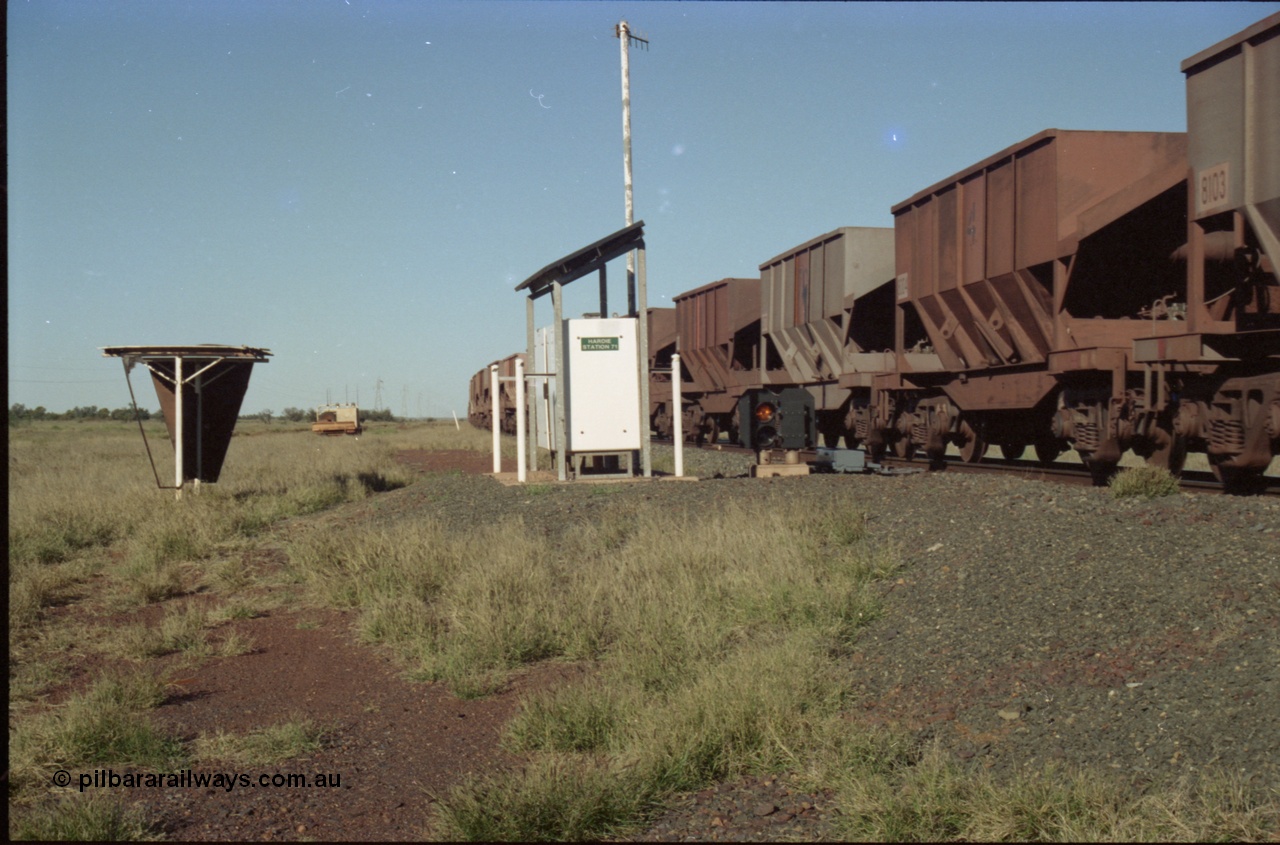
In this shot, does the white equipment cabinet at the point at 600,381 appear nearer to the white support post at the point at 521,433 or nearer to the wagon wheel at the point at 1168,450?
the white support post at the point at 521,433

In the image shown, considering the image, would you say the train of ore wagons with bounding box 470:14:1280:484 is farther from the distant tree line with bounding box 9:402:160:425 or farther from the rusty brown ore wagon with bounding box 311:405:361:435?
the distant tree line with bounding box 9:402:160:425

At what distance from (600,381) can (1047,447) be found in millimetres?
6204

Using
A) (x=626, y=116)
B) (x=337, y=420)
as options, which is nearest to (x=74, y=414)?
(x=337, y=420)

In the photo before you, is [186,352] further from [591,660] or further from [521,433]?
[591,660]

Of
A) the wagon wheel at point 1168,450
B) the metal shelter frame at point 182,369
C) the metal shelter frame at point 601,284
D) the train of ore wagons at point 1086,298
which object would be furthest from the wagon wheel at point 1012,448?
the metal shelter frame at point 182,369

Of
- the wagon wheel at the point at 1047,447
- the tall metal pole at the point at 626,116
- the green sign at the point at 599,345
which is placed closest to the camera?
the green sign at the point at 599,345

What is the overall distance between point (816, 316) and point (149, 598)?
13.7 meters

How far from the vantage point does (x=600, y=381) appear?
14109 millimetres

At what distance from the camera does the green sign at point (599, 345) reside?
1405 centimetres

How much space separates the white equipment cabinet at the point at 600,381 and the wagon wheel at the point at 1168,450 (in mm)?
6344

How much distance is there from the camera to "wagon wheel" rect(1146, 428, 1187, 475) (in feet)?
35.3

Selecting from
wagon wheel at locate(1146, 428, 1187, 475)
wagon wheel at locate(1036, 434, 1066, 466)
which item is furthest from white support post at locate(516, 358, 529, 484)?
wagon wheel at locate(1146, 428, 1187, 475)

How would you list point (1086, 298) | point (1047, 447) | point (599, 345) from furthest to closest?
point (1047, 447) → point (599, 345) → point (1086, 298)

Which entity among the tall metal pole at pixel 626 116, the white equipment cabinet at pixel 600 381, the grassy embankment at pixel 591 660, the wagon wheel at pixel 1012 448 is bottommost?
the grassy embankment at pixel 591 660
